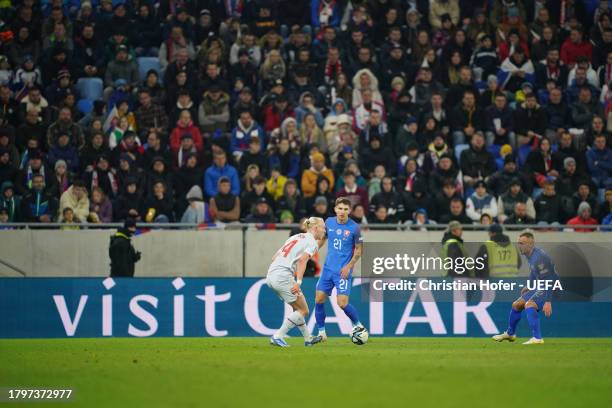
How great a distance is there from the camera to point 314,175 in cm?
2241

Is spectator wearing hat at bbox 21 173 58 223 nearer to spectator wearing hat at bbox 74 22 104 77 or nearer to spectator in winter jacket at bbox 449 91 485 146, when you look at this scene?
spectator wearing hat at bbox 74 22 104 77

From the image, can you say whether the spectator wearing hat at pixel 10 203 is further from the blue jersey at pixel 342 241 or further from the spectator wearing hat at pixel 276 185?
the blue jersey at pixel 342 241

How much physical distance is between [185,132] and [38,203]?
11.1 ft

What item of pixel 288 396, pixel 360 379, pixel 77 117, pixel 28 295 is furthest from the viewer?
pixel 77 117

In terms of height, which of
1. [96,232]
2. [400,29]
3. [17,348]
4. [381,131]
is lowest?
[17,348]

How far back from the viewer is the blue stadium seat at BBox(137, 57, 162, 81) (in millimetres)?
25359

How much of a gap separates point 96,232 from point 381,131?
647 cm

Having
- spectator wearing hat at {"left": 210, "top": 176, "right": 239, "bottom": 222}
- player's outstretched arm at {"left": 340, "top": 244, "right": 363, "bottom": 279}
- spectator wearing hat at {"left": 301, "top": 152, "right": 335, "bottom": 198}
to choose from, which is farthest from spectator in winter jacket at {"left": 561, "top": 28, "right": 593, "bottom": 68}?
player's outstretched arm at {"left": 340, "top": 244, "right": 363, "bottom": 279}

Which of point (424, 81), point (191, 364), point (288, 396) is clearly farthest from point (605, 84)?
point (288, 396)

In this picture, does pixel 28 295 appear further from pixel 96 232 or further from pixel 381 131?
pixel 381 131

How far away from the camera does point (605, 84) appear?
25.2 meters

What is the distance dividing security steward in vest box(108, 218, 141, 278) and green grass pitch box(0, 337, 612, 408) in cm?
237

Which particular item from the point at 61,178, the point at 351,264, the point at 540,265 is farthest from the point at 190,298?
the point at 540,265

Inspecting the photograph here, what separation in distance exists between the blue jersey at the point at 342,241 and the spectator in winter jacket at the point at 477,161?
6721mm
